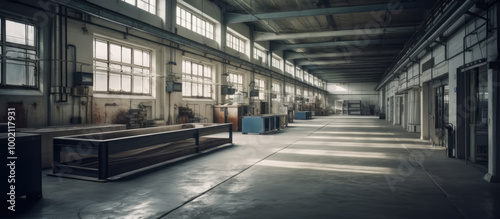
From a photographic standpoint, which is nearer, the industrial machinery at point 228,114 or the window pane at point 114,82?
the window pane at point 114,82

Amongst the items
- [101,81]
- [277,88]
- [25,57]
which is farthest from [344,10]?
[277,88]

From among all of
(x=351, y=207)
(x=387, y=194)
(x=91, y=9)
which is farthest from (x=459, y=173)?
(x=91, y=9)

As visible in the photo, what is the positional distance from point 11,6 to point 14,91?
178cm

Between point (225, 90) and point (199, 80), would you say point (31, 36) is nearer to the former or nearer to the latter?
point (199, 80)

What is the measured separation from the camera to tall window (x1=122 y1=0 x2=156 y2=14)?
991 centimetres

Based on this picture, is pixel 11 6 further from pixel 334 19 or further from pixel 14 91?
pixel 334 19

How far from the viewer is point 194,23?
43.2 ft

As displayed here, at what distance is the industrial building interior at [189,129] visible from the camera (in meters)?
A: 3.94

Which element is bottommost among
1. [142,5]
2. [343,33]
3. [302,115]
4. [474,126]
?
[302,115]

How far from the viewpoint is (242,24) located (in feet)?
56.7

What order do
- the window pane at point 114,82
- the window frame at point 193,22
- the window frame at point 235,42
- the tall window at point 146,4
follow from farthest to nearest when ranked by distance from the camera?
the window frame at point 235,42
the window frame at point 193,22
the tall window at point 146,4
the window pane at point 114,82

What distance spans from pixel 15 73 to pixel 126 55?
11.9 feet

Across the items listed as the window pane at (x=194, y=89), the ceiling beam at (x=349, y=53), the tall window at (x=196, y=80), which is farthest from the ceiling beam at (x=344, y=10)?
the ceiling beam at (x=349, y=53)

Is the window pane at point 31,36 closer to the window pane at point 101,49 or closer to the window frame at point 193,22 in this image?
the window pane at point 101,49
